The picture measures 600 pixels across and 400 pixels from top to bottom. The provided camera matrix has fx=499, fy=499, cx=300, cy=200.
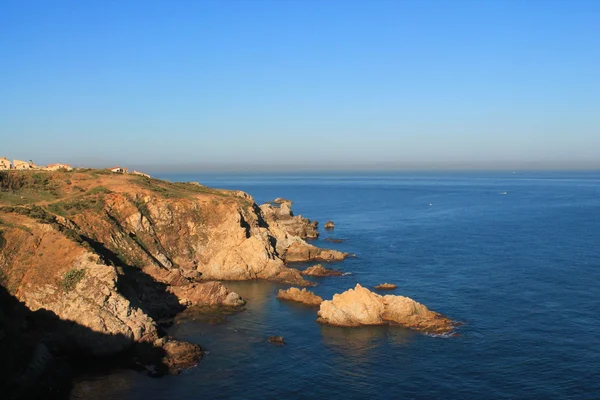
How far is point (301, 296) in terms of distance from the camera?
6800 cm

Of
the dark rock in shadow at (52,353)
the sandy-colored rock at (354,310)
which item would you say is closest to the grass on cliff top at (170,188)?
the dark rock in shadow at (52,353)

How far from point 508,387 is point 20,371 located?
41179 mm

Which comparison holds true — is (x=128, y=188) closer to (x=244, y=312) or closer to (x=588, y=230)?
(x=244, y=312)

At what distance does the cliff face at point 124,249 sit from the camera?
50.9 m

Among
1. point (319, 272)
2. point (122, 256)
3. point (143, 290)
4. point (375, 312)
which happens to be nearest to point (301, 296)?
point (375, 312)

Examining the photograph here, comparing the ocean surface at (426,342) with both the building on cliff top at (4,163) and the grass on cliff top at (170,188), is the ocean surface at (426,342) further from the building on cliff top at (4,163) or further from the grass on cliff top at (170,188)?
the building on cliff top at (4,163)

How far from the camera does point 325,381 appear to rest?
44656 millimetres

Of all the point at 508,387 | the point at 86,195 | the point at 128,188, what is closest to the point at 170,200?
the point at 128,188

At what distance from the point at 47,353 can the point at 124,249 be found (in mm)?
27856

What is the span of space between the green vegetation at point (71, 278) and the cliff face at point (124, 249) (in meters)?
0.10

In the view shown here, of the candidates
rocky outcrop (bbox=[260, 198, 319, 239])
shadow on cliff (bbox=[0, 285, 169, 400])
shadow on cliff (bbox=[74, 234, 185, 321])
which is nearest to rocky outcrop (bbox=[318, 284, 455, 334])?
shadow on cliff (bbox=[74, 234, 185, 321])

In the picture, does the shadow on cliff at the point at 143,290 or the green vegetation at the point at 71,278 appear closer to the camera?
the green vegetation at the point at 71,278

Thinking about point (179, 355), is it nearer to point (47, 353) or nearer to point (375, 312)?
point (47, 353)

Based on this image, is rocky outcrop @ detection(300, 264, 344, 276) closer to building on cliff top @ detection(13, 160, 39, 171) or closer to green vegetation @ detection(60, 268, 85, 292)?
green vegetation @ detection(60, 268, 85, 292)
